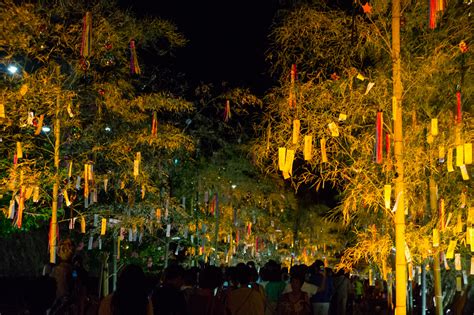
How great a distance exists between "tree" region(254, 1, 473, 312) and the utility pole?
1.08 meters

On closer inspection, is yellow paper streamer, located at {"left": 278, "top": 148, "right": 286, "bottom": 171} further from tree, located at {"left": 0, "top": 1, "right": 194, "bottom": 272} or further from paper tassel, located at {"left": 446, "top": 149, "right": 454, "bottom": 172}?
tree, located at {"left": 0, "top": 1, "right": 194, "bottom": 272}

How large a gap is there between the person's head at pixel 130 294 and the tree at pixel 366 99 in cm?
539

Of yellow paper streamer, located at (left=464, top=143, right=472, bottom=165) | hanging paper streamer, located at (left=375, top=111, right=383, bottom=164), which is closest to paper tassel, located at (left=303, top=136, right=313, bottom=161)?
hanging paper streamer, located at (left=375, top=111, right=383, bottom=164)

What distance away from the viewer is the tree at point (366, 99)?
1067 cm

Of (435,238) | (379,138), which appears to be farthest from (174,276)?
(435,238)

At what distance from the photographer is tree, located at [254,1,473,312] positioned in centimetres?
1067

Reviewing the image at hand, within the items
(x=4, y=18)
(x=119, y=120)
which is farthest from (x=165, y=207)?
(x=4, y=18)

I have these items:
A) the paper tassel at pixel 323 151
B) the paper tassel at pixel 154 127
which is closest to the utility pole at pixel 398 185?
the paper tassel at pixel 323 151

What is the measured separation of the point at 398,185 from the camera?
29.3 ft

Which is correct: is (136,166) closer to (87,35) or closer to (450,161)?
(87,35)

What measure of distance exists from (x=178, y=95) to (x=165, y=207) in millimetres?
3192

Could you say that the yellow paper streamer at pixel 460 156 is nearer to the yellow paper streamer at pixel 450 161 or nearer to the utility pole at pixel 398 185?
the yellow paper streamer at pixel 450 161

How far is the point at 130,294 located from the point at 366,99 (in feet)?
21.1

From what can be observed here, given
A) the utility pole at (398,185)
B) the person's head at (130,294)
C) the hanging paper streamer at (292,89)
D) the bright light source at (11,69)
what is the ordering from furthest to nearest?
the bright light source at (11,69) → the hanging paper streamer at (292,89) → the utility pole at (398,185) → the person's head at (130,294)
